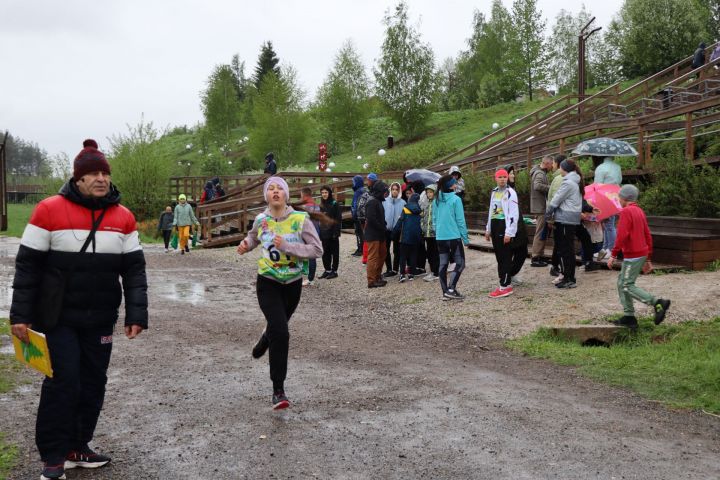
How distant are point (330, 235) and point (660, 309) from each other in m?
7.60

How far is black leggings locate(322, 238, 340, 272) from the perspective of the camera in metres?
14.7

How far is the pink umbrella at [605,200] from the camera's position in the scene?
1107 cm

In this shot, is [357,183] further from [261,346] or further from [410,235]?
[261,346]

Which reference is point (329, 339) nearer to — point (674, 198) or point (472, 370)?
point (472, 370)

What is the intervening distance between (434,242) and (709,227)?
4523 millimetres

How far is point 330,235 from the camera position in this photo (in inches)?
569

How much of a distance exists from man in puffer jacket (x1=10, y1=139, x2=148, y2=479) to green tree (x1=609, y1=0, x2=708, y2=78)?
44.8 metres

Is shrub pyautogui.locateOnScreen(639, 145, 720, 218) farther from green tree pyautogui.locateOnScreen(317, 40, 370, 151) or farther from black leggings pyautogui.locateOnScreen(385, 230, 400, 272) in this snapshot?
green tree pyautogui.locateOnScreen(317, 40, 370, 151)

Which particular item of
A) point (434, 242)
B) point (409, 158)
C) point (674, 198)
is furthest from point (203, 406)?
point (409, 158)

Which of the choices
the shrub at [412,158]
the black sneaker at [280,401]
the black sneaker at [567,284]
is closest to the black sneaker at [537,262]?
the black sneaker at [567,284]

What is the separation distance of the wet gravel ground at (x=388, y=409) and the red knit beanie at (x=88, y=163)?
1.78 m


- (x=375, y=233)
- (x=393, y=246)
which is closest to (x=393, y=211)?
(x=393, y=246)

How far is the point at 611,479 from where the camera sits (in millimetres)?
4141

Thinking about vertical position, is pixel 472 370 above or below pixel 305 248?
below
